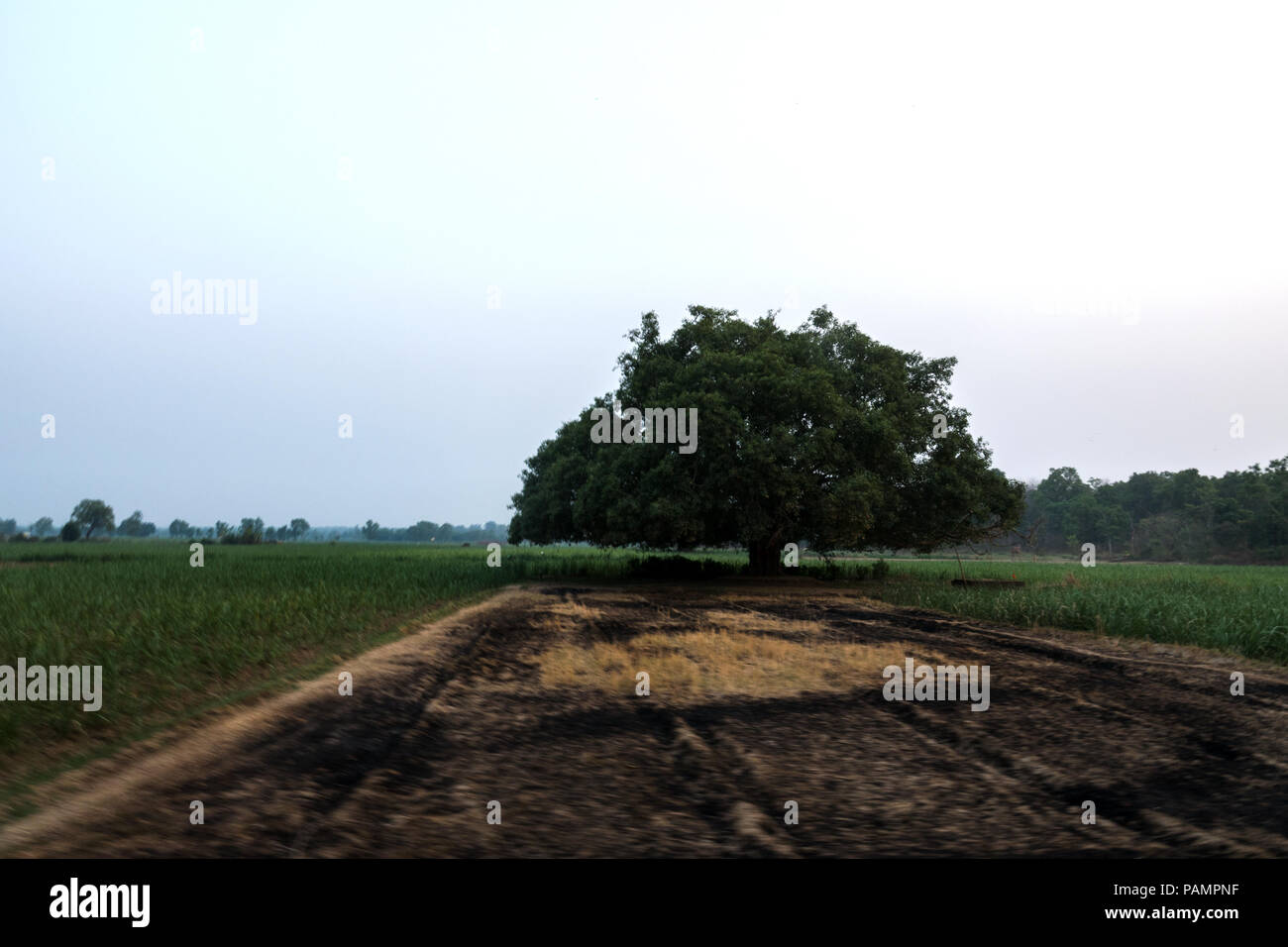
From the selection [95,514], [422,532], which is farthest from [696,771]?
[422,532]

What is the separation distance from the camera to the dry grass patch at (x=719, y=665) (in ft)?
29.3

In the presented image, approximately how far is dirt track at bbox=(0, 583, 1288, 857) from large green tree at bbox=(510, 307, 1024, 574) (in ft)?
45.5

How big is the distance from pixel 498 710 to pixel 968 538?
26656mm

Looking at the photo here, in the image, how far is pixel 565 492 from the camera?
30156 millimetres

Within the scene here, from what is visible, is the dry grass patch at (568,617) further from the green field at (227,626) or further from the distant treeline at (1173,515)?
the distant treeline at (1173,515)

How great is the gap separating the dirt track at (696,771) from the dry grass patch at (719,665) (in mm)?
94

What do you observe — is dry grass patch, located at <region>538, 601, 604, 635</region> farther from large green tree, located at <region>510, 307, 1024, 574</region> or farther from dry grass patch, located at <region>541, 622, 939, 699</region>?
large green tree, located at <region>510, 307, 1024, 574</region>

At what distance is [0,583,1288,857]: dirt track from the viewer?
161 inches

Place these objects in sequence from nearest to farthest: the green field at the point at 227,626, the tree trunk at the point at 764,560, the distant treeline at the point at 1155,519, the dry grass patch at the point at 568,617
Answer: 1. the green field at the point at 227,626
2. the dry grass patch at the point at 568,617
3. the tree trunk at the point at 764,560
4. the distant treeline at the point at 1155,519

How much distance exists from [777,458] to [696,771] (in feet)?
62.0

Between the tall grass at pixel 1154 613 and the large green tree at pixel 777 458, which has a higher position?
the large green tree at pixel 777 458

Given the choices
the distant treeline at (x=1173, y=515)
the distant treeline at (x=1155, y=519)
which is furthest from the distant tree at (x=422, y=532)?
the distant treeline at (x=1173, y=515)

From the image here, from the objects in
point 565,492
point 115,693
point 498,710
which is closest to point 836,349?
point 565,492

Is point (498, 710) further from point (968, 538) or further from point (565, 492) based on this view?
point (968, 538)
